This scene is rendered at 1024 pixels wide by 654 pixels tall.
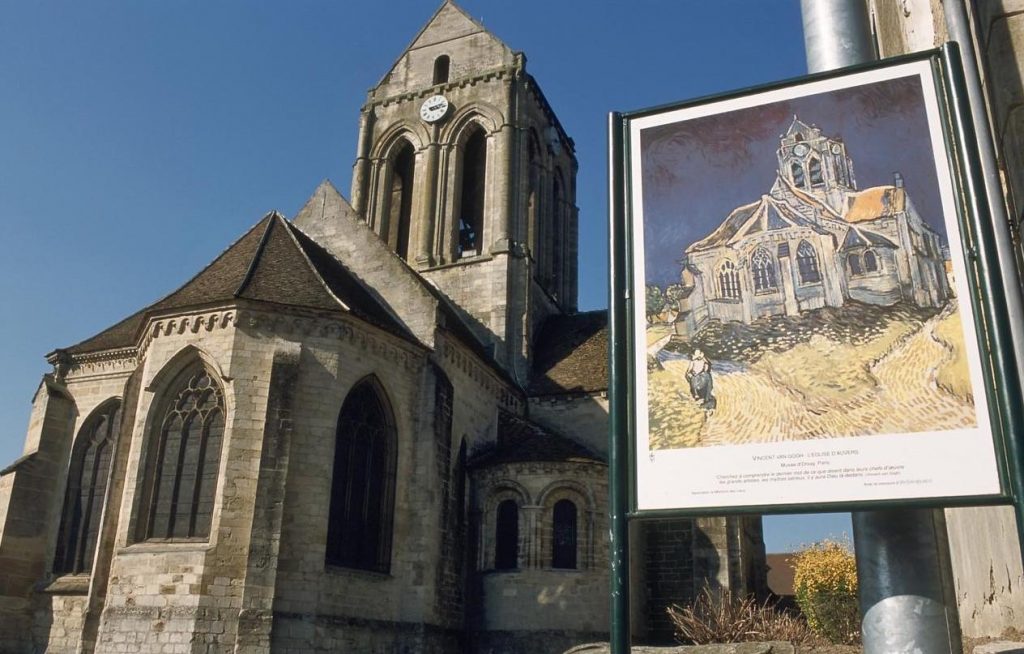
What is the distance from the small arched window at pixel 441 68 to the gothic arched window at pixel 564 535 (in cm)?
1611

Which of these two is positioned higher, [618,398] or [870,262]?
[870,262]

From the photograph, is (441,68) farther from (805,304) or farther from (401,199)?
(805,304)

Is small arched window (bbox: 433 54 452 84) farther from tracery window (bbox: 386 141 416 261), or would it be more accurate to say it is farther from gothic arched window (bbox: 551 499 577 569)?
gothic arched window (bbox: 551 499 577 569)

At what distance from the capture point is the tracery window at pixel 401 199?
27828 mm

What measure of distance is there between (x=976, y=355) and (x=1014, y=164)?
0.99 m

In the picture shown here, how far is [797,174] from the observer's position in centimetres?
556

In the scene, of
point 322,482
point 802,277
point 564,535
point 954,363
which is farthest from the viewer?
point 564,535

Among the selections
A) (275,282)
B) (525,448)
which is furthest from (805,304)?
(525,448)

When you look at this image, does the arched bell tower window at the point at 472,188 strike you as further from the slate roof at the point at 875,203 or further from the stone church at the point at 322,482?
the slate roof at the point at 875,203

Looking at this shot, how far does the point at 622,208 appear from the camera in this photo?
19.3 ft

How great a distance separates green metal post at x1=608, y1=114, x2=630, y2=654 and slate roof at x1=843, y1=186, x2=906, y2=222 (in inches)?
55.0

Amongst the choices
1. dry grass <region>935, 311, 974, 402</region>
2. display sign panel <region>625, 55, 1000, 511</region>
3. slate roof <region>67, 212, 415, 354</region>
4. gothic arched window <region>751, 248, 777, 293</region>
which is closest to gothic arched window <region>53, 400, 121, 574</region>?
slate roof <region>67, 212, 415, 354</region>

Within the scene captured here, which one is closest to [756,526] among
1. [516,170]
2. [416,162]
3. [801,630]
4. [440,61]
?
[801,630]

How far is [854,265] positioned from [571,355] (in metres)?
18.8
